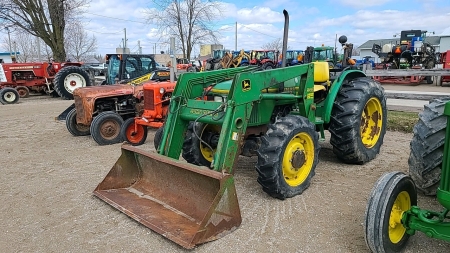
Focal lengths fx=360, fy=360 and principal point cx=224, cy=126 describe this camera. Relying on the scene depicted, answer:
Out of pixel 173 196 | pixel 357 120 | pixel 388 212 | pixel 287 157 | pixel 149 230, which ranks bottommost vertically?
pixel 149 230

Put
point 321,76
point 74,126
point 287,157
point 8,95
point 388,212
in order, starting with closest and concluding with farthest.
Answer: point 388,212, point 287,157, point 321,76, point 74,126, point 8,95

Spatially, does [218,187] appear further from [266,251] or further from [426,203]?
[426,203]

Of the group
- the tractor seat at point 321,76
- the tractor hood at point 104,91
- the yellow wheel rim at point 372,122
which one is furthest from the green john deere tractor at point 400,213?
the tractor hood at point 104,91

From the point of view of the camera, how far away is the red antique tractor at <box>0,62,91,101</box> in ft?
48.6

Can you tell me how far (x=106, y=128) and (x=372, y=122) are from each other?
4941mm

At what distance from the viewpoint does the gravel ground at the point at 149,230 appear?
3133mm

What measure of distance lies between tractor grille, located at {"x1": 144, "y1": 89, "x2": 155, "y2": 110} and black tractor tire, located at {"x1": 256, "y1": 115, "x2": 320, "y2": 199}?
3544 mm

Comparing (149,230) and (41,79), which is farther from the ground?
(41,79)

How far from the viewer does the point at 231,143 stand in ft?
11.9

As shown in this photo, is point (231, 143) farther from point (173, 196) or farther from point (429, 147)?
point (429, 147)

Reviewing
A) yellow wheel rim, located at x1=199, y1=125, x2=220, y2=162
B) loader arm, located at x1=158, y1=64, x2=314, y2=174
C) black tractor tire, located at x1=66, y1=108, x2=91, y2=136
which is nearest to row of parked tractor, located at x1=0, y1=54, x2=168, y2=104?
black tractor tire, located at x1=66, y1=108, x2=91, y2=136

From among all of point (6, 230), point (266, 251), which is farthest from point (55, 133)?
point (266, 251)

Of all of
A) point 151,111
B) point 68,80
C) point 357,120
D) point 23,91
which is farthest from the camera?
point 23,91

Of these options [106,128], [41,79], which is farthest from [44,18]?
[106,128]
